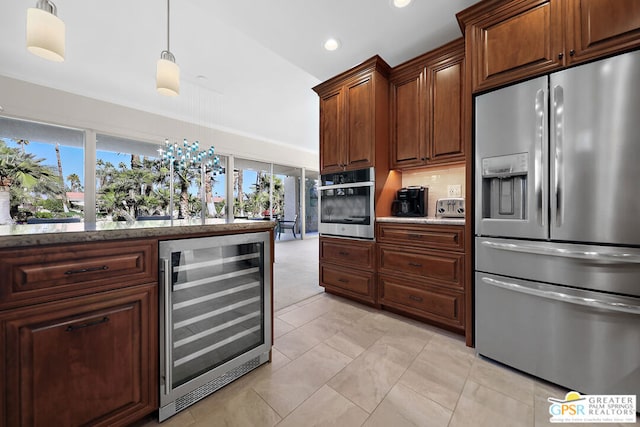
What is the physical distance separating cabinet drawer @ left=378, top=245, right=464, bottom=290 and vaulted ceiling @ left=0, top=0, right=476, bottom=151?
202cm

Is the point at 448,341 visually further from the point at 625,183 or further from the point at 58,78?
the point at 58,78

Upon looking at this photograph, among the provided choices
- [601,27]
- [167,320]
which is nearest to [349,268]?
[167,320]

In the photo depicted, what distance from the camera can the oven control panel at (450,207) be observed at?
2.32 m

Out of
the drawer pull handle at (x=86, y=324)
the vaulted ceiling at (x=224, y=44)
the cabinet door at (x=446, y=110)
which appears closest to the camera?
the drawer pull handle at (x=86, y=324)

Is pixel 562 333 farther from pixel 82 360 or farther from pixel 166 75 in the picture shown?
pixel 166 75

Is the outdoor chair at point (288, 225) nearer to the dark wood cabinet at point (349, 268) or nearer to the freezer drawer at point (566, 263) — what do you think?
the dark wood cabinet at point (349, 268)

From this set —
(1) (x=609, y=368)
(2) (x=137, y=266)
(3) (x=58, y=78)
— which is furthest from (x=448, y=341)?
(3) (x=58, y=78)

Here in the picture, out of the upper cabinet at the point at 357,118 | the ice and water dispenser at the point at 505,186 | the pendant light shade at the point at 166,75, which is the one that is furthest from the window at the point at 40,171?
the ice and water dispenser at the point at 505,186

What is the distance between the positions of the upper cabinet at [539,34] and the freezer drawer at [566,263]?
42.6 inches

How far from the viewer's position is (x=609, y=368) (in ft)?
4.33

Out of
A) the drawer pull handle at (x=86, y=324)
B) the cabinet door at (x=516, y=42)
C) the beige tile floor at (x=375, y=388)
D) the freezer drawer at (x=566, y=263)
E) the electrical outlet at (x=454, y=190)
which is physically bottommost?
the beige tile floor at (x=375, y=388)

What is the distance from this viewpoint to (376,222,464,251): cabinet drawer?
201 centimetres

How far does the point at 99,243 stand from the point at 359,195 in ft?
7.02

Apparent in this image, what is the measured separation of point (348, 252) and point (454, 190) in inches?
50.2
